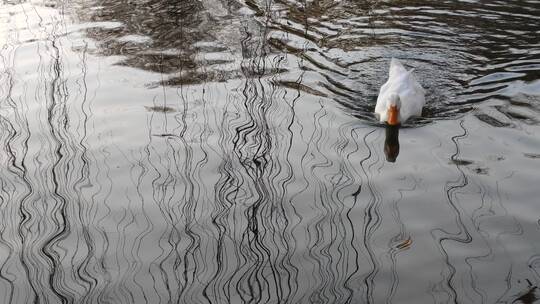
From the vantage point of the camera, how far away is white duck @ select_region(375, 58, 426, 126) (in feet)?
27.3

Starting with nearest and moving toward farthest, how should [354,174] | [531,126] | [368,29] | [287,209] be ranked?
[287,209] → [354,174] → [531,126] → [368,29]

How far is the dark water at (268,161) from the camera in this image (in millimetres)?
5699

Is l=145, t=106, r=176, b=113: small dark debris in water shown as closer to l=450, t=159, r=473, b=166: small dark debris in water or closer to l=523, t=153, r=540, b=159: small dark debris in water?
l=450, t=159, r=473, b=166: small dark debris in water

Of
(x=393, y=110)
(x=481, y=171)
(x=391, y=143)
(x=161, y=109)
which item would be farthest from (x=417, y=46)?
(x=161, y=109)

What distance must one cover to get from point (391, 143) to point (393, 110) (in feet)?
1.69

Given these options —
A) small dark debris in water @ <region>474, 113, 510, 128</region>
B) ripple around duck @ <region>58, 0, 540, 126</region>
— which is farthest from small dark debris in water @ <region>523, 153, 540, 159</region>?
ripple around duck @ <region>58, 0, 540, 126</region>

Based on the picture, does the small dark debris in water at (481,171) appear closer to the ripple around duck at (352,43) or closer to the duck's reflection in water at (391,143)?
the duck's reflection in water at (391,143)

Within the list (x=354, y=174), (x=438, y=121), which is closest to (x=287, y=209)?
(x=354, y=174)

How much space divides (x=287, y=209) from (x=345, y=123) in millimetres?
A: 2089

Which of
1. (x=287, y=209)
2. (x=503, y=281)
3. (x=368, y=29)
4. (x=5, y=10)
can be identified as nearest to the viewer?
(x=503, y=281)

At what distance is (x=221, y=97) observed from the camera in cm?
907

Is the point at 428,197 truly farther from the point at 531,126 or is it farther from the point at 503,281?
the point at 531,126

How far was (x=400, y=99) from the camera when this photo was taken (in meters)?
8.42

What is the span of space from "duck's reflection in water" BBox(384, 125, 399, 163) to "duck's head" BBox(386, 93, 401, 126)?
0.08 m
